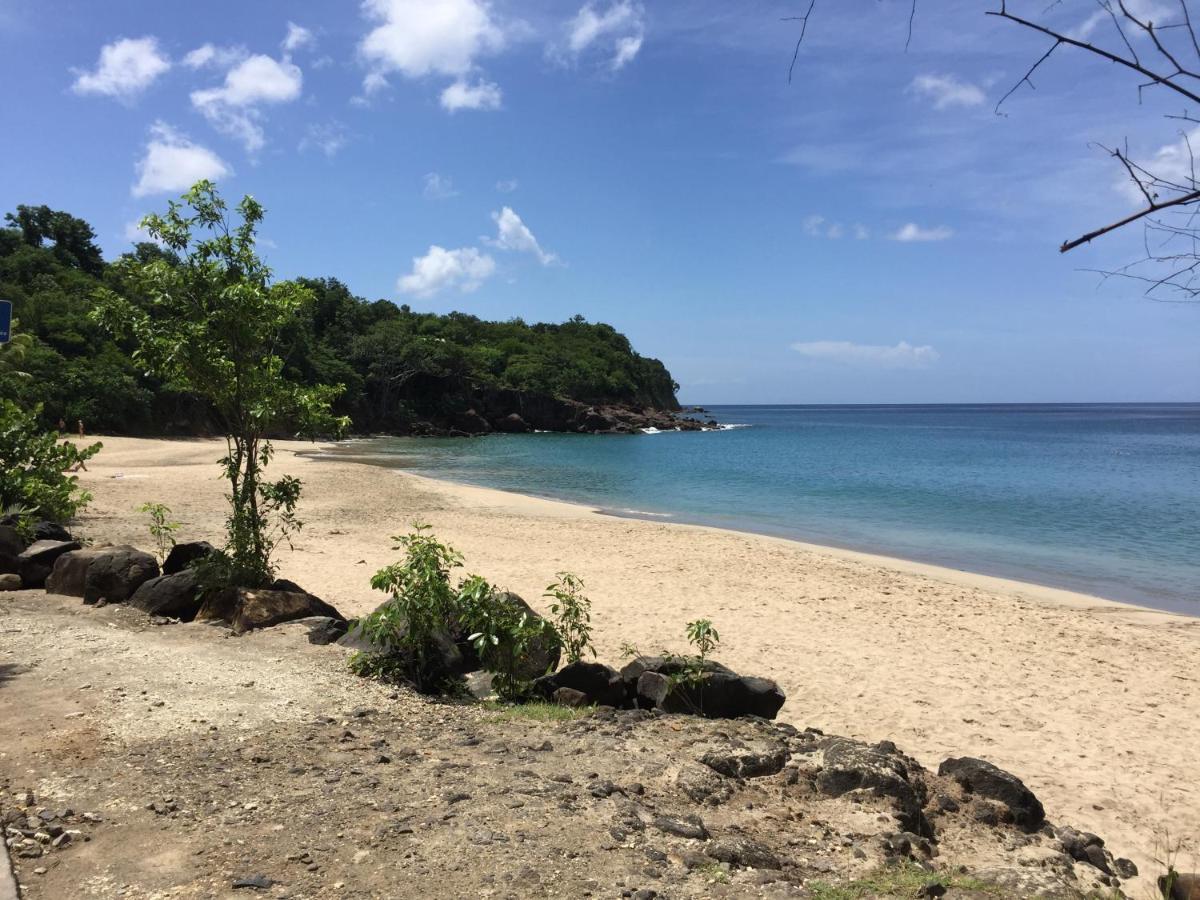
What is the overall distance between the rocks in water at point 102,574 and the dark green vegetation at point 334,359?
6.64ft

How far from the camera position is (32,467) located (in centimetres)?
1160

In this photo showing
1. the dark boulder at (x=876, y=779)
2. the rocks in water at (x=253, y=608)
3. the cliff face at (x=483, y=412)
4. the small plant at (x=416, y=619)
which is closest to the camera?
the dark boulder at (x=876, y=779)

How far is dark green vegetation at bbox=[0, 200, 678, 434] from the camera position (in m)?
40.9

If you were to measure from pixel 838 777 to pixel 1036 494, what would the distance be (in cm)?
3231

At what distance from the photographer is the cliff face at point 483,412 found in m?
76.8

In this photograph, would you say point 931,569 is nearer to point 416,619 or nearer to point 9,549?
point 416,619

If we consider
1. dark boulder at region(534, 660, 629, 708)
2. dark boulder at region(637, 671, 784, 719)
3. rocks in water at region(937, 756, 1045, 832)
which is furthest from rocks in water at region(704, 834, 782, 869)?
dark boulder at region(534, 660, 629, 708)

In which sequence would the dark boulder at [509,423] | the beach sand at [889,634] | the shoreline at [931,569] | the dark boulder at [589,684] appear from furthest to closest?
the dark boulder at [509,423] < the shoreline at [931,569] < the beach sand at [889,634] < the dark boulder at [589,684]

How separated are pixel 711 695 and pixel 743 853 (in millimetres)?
2651

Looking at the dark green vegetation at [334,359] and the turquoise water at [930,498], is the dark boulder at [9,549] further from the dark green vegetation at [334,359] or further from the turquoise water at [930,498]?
the turquoise water at [930,498]

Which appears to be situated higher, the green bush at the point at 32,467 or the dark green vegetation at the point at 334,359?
the dark green vegetation at the point at 334,359

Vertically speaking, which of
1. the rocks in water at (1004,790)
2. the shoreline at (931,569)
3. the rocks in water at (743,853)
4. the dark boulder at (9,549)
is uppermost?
the dark boulder at (9,549)

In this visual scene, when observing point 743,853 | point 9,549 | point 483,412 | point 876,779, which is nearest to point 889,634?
point 876,779

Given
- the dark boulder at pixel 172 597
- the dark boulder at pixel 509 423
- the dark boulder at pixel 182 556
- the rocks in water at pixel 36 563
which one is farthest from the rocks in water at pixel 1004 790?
the dark boulder at pixel 509 423
